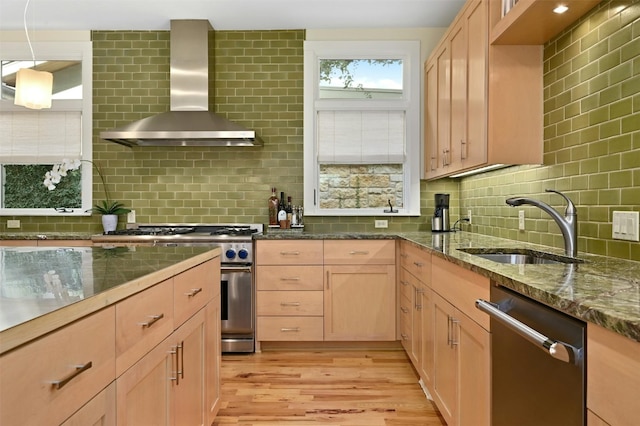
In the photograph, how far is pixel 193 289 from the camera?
175 centimetres

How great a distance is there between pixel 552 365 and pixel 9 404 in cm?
117

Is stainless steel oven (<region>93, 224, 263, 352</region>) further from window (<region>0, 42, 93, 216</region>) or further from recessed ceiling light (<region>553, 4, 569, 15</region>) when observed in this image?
recessed ceiling light (<region>553, 4, 569, 15</region>)

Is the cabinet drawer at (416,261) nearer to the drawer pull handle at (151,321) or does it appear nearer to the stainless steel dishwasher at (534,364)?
the stainless steel dishwasher at (534,364)

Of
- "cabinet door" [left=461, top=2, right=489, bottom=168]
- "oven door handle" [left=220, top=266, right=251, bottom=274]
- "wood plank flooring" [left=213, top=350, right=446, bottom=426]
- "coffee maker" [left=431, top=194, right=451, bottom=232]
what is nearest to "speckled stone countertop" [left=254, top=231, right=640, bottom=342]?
"cabinet door" [left=461, top=2, right=489, bottom=168]

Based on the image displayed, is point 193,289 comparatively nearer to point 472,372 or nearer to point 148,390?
point 148,390

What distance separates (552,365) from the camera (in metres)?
1.10

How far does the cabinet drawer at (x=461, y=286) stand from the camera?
162 centimetres

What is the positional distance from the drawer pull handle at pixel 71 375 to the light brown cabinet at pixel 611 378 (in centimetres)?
106

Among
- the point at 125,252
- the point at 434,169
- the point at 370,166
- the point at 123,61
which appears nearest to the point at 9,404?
the point at 125,252

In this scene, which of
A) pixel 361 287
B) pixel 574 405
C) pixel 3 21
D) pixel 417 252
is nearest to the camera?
pixel 574 405

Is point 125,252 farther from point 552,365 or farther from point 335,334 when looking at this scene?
point 335,334

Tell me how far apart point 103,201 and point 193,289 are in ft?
9.08

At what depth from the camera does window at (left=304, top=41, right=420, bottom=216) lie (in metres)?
3.97

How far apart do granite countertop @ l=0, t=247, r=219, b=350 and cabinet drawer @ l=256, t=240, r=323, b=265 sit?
4.62 ft
